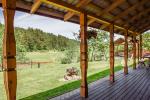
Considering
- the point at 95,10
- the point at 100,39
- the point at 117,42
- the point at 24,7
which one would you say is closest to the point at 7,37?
the point at 24,7

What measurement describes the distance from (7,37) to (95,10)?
5319 mm

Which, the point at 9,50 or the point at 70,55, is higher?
the point at 9,50

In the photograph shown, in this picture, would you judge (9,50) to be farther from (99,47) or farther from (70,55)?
(99,47)

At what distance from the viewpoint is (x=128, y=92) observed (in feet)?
30.9

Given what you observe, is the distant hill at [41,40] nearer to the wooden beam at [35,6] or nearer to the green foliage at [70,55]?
the green foliage at [70,55]

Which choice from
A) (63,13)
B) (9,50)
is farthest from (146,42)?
(9,50)

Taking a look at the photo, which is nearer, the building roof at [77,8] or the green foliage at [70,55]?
the building roof at [77,8]

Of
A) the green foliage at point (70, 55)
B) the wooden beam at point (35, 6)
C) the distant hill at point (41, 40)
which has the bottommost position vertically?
the green foliage at point (70, 55)

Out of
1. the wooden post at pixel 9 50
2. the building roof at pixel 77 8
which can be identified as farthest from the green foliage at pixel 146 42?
the wooden post at pixel 9 50

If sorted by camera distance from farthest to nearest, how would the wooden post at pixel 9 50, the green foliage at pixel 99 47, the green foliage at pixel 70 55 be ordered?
the green foliage at pixel 99 47 < the green foliage at pixel 70 55 < the wooden post at pixel 9 50

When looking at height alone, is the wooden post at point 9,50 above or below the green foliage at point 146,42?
below

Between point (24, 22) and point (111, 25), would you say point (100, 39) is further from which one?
point (24, 22)

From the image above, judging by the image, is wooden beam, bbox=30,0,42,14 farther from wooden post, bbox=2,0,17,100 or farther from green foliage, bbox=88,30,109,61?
green foliage, bbox=88,30,109,61

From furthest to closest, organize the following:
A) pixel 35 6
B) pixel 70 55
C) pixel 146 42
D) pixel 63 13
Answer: pixel 146 42
pixel 70 55
pixel 63 13
pixel 35 6
